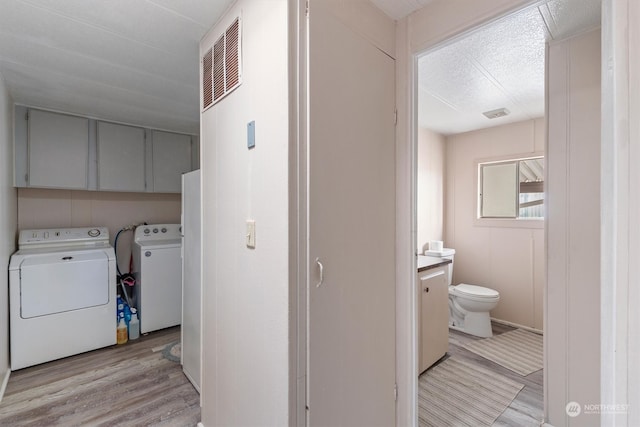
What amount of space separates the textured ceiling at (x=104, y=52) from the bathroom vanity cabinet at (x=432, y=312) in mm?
2181

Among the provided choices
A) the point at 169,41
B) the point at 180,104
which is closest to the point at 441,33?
the point at 169,41

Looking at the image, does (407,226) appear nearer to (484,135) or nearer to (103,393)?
Result: (103,393)

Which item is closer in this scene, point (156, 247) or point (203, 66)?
point (203, 66)

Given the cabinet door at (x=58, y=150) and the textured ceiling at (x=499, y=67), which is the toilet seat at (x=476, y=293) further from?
the cabinet door at (x=58, y=150)

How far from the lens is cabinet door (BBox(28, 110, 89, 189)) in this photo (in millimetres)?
2670

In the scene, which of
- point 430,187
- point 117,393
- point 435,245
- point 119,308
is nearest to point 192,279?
point 117,393

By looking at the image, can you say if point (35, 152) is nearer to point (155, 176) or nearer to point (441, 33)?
point (155, 176)

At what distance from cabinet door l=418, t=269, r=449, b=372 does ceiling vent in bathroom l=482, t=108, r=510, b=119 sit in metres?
1.73

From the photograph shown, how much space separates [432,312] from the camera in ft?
7.56

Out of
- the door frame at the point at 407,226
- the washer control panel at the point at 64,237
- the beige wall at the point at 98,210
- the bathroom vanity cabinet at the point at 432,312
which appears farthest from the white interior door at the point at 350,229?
the beige wall at the point at 98,210

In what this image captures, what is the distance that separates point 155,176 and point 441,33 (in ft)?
10.9

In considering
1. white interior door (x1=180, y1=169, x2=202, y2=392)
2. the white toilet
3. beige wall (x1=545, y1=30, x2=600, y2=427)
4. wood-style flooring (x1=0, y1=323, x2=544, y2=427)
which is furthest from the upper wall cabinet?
beige wall (x1=545, y1=30, x2=600, y2=427)

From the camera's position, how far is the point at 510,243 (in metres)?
3.28
